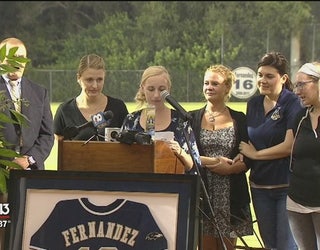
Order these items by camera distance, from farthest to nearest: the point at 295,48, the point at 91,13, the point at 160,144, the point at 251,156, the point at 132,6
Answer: the point at 91,13, the point at 132,6, the point at 295,48, the point at 251,156, the point at 160,144

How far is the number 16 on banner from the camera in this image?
13395mm

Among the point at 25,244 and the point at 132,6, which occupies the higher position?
the point at 132,6

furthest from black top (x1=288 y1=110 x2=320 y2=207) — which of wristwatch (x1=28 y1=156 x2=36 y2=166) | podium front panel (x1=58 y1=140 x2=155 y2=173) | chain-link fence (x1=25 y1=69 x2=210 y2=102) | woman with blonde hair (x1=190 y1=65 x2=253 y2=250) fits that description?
chain-link fence (x1=25 y1=69 x2=210 y2=102)

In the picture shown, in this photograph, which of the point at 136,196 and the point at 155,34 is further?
the point at 155,34

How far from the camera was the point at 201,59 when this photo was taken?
60.8 feet

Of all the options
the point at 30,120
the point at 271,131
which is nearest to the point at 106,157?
the point at 30,120

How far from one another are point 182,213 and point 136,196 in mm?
164

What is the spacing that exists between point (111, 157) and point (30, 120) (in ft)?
3.84

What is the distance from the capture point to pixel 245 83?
13.5 meters

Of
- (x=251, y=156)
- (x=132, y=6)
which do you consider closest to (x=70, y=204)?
(x=251, y=156)

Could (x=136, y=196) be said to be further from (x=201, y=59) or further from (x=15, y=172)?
(x=201, y=59)

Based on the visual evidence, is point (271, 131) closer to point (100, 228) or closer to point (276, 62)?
point (276, 62)

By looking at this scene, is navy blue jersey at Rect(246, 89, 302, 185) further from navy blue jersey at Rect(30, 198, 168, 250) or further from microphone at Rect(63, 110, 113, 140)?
navy blue jersey at Rect(30, 198, 168, 250)

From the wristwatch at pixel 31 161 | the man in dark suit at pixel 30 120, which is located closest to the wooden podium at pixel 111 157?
the wristwatch at pixel 31 161
